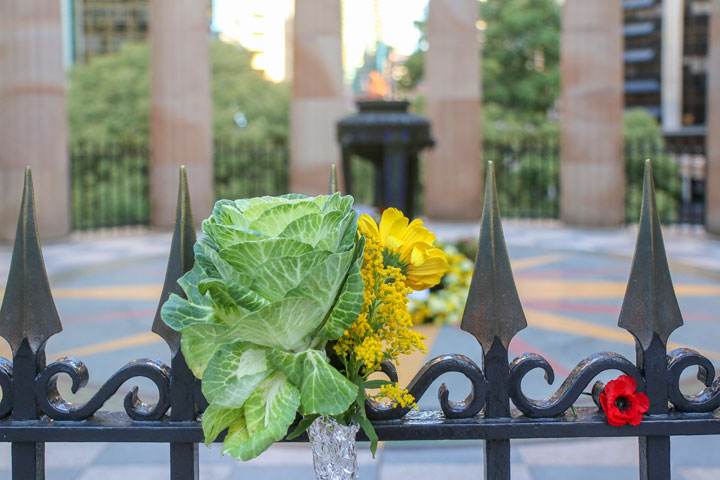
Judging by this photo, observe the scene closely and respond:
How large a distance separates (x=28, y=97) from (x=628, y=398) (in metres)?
16.2

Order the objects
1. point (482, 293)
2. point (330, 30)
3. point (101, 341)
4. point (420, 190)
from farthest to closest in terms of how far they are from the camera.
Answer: point (420, 190), point (330, 30), point (101, 341), point (482, 293)

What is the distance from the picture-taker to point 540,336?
25.8 feet

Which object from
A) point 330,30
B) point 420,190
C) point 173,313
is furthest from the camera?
point 420,190

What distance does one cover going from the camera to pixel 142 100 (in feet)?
101

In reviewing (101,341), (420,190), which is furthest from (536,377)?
(420,190)

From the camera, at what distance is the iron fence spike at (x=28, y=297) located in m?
2.03

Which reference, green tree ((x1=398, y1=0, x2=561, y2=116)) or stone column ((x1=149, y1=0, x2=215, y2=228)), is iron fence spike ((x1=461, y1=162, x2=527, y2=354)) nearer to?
stone column ((x1=149, y1=0, x2=215, y2=228))

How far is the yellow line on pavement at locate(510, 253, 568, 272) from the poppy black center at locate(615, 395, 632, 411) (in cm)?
1034

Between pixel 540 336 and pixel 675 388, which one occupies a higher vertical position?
pixel 675 388

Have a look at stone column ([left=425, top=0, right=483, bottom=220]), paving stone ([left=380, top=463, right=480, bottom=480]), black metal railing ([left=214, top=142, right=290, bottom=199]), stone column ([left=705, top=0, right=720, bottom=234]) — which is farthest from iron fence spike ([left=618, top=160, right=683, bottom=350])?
black metal railing ([left=214, top=142, right=290, bottom=199])

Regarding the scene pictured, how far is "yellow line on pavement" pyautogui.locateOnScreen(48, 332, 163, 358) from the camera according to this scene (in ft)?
23.9

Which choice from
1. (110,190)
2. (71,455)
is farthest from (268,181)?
(71,455)

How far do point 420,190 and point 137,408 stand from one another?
27.0 metres

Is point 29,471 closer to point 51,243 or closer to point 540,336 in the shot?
point 540,336
